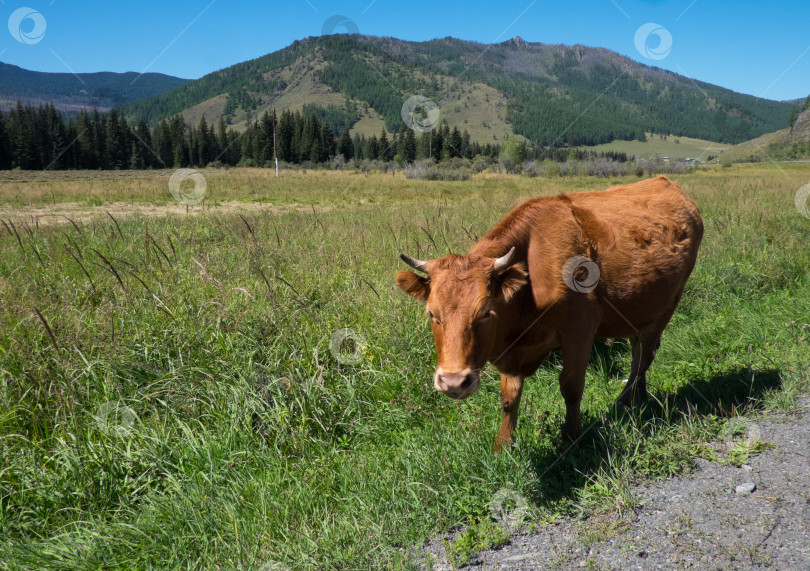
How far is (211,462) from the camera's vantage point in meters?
3.29

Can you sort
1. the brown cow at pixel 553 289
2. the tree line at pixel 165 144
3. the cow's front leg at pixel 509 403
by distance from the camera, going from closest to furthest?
the brown cow at pixel 553 289
the cow's front leg at pixel 509 403
the tree line at pixel 165 144

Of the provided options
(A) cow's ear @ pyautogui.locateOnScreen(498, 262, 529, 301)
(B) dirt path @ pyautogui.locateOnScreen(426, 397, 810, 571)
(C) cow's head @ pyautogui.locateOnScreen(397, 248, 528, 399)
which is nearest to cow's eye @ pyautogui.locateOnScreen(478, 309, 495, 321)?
(C) cow's head @ pyautogui.locateOnScreen(397, 248, 528, 399)

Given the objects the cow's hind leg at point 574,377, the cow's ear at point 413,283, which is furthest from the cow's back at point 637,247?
the cow's ear at point 413,283

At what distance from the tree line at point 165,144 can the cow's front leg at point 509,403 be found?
226ft

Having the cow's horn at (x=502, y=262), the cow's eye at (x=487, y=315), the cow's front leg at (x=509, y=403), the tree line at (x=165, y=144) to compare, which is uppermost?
the tree line at (x=165, y=144)

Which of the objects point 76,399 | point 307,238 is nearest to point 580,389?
point 76,399

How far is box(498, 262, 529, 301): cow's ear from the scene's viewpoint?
10.7 ft

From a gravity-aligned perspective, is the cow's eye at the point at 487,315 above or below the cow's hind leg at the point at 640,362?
above

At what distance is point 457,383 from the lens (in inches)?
110

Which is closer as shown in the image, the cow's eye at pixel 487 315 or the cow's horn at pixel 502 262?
the cow's eye at pixel 487 315

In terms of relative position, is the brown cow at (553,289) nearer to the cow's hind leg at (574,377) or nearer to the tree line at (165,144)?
the cow's hind leg at (574,377)

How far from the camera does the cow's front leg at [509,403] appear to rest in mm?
3768

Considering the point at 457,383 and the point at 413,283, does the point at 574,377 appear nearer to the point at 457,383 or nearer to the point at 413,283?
the point at 457,383

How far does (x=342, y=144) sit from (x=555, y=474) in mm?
96620
